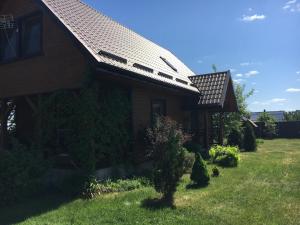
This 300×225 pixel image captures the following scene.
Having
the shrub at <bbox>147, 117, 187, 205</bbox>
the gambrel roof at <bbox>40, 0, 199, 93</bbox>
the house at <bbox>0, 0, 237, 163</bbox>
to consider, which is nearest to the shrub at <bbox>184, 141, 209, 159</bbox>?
the house at <bbox>0, 0, 237, 163</bbox>

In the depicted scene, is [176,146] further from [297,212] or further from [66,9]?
[66,9]

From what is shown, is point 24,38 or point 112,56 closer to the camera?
point 112,56

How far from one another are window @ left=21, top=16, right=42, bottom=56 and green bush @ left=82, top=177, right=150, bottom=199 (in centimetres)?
574

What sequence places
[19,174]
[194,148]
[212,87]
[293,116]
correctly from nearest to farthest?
[19,174], [194,148], [212,87], [293,116]

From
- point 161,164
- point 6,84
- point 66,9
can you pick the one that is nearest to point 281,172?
point 161,164

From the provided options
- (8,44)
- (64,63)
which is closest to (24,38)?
(8,44)

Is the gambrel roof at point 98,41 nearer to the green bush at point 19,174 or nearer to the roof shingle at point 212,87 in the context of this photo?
the roof shingle at point 212,87

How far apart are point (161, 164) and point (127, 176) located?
3577mm

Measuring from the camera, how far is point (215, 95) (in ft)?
54.7

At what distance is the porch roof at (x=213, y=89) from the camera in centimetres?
1625

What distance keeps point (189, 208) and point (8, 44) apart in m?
10.6

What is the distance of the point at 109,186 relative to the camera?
31.1ft

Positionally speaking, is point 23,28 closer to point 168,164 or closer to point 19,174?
point 19,174

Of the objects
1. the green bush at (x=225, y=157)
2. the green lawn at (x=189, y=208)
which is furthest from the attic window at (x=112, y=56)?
the green bush at (x=225, y=157)
